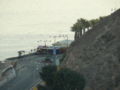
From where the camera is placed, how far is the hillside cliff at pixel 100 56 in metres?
57.8

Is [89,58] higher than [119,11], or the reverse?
[119,11]

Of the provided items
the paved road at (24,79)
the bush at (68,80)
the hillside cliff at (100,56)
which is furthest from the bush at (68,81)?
the paved road at (24,79)

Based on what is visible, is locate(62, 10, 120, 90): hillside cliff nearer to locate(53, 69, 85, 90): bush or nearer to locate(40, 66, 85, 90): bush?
locate(40, 66, 85, 90): bush

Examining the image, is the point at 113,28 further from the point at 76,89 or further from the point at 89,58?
the point at 76,89

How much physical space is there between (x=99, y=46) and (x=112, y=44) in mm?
3893

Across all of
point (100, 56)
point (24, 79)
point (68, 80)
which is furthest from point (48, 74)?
point (24, 79)

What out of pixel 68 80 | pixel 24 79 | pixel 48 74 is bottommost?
pixel 24 79

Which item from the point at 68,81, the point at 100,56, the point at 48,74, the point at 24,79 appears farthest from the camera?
the point at 24,79

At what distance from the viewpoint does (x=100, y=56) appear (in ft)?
223

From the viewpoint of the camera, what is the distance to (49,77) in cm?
5184

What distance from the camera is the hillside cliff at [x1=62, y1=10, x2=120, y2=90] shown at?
57781 millimetres

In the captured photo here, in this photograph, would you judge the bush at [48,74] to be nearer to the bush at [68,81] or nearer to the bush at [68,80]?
the bush at [68,81]

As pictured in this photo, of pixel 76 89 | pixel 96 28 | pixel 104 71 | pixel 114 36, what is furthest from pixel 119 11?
pixel 76 89

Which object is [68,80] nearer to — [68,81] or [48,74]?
[68,81]
